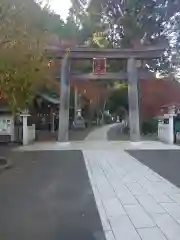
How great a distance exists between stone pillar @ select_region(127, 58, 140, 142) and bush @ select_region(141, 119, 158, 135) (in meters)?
8.64

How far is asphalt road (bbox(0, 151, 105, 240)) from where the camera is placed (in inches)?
200

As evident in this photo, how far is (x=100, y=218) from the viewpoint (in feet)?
18.9

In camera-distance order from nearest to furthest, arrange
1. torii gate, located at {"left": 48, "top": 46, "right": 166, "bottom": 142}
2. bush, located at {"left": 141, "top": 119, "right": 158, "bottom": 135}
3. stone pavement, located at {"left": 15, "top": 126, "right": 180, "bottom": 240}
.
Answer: stone pavement, located at {"left": 15, "top": 126, "right": 180, "bottom": 240} → torii gate, located at {"left": 48, "top": 46, "right": 166, "bottom": 142} → bush, located at {"left": 141, "top": 119, "right": 158, "bottom": 135}

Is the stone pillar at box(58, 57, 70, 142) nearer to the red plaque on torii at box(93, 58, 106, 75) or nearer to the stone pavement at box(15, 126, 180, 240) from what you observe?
the red plaque on torii at box(93, 58, 106, 75)

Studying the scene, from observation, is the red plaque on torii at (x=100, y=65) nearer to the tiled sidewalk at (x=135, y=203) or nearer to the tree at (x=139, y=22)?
the tree at (x=139, y=22)

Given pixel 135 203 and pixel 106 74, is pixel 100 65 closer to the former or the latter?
pixel 106 74

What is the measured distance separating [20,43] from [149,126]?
21.7 metres

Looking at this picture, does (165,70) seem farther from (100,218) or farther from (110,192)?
(100,218)

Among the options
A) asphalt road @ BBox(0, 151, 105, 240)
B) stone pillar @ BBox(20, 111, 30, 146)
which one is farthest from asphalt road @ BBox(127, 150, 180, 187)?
stone pillar @ BBox(20, 111, 30, 146)

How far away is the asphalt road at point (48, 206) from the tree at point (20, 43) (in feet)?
9.60

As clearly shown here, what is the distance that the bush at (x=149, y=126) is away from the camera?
102 ft

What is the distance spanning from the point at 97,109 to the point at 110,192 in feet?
151

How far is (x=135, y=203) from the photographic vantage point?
6.75m

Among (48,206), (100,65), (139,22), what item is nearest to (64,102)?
(100,65)
